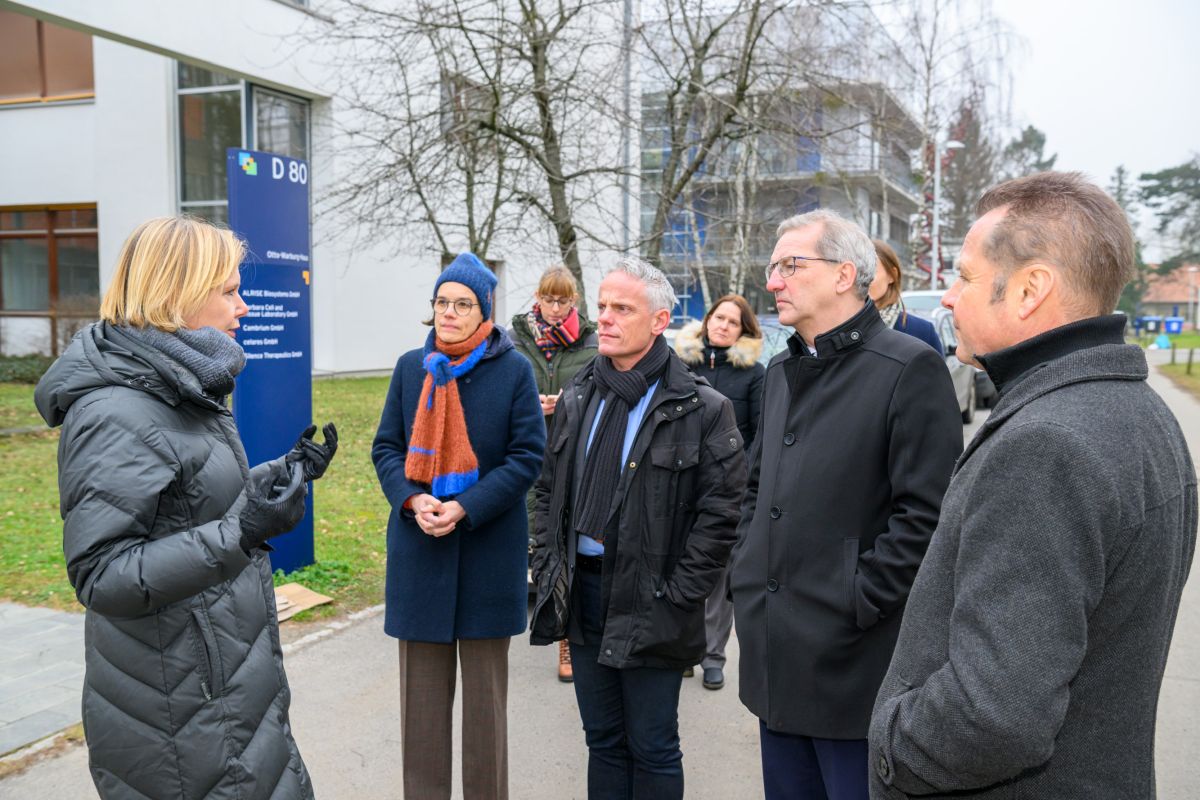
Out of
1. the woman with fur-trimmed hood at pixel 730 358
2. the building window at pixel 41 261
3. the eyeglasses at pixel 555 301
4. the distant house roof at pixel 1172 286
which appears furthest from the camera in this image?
the distant house roof at pixel 1172 286

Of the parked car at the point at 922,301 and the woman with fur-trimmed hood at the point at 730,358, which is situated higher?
the parked car at the point at 922,301

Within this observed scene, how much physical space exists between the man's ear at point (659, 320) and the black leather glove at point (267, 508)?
143cm

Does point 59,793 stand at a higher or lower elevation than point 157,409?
lower

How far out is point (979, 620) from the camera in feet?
4.95

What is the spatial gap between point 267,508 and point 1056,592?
5.83 feet

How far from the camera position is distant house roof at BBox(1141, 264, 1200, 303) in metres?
74.1

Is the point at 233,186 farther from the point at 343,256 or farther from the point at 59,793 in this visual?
the point at 343,256

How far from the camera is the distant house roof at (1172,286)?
7412cm

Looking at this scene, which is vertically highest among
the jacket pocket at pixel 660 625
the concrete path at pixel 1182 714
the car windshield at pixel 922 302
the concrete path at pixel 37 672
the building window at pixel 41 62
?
the building window at pixel 41 62

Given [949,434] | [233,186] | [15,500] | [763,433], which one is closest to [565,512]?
[763,433]

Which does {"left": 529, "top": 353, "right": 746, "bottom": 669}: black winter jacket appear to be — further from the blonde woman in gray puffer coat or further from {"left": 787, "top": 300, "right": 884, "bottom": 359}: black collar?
the blonde woman in gray puffer coat

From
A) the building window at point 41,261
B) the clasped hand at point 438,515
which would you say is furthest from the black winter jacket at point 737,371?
the building window at point 41,261

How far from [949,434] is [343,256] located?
1785cm

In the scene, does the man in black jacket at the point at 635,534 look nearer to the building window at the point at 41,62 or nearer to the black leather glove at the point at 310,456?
the black leather glove at the point at 310,456
